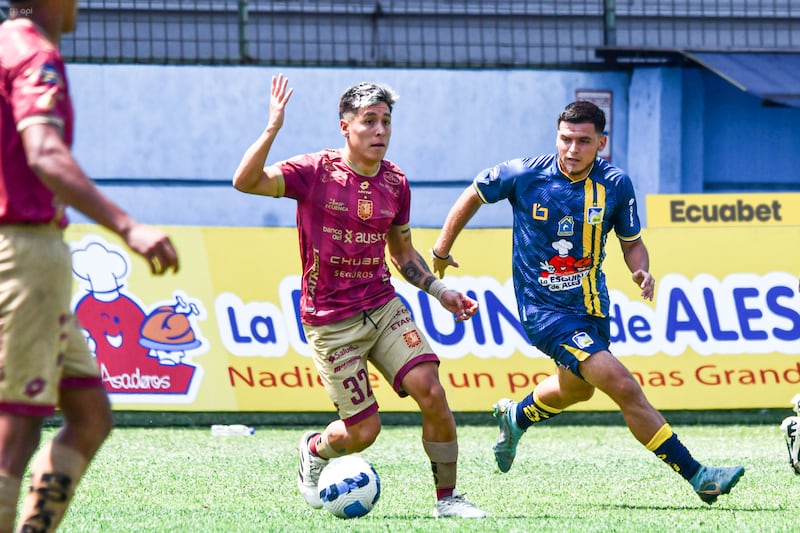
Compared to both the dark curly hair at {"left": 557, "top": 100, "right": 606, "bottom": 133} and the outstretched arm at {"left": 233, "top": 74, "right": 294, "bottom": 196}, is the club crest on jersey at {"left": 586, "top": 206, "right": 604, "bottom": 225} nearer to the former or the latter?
the dark curly hair at {"left": 557, "top": 100, "right": 606, "bottom": 133}

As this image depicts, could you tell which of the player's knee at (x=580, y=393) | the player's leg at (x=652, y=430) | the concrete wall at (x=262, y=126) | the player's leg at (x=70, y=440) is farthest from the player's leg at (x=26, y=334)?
the concrete wall at (x=262, y=126)

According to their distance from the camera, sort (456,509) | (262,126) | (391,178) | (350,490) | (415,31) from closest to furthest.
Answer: (350,490), (456,509), (391,178), (262,126), (415,31)

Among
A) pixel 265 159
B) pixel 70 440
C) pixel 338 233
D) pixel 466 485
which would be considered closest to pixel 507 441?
pixel 466 485

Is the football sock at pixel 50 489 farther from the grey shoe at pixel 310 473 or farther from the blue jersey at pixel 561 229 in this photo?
the blue jersey at pixel 561 229

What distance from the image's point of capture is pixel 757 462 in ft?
29.1

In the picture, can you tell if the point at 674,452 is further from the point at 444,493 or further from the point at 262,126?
the point at 262,126

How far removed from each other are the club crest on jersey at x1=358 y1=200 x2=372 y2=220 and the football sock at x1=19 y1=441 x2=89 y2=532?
2645 mm

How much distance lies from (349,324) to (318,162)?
0.83 m

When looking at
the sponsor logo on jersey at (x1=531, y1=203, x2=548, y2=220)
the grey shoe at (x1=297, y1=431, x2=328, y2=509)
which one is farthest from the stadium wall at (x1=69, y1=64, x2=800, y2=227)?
the grey shoe at (x1=297, y1=431, x2=328, y2=509)

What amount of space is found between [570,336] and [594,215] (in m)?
0.70

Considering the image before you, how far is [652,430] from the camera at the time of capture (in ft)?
22.5

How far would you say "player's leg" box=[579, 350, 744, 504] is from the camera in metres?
6.65

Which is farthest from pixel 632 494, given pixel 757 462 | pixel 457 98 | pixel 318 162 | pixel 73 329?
pixel 457 98

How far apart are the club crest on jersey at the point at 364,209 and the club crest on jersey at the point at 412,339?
2.00 ft
